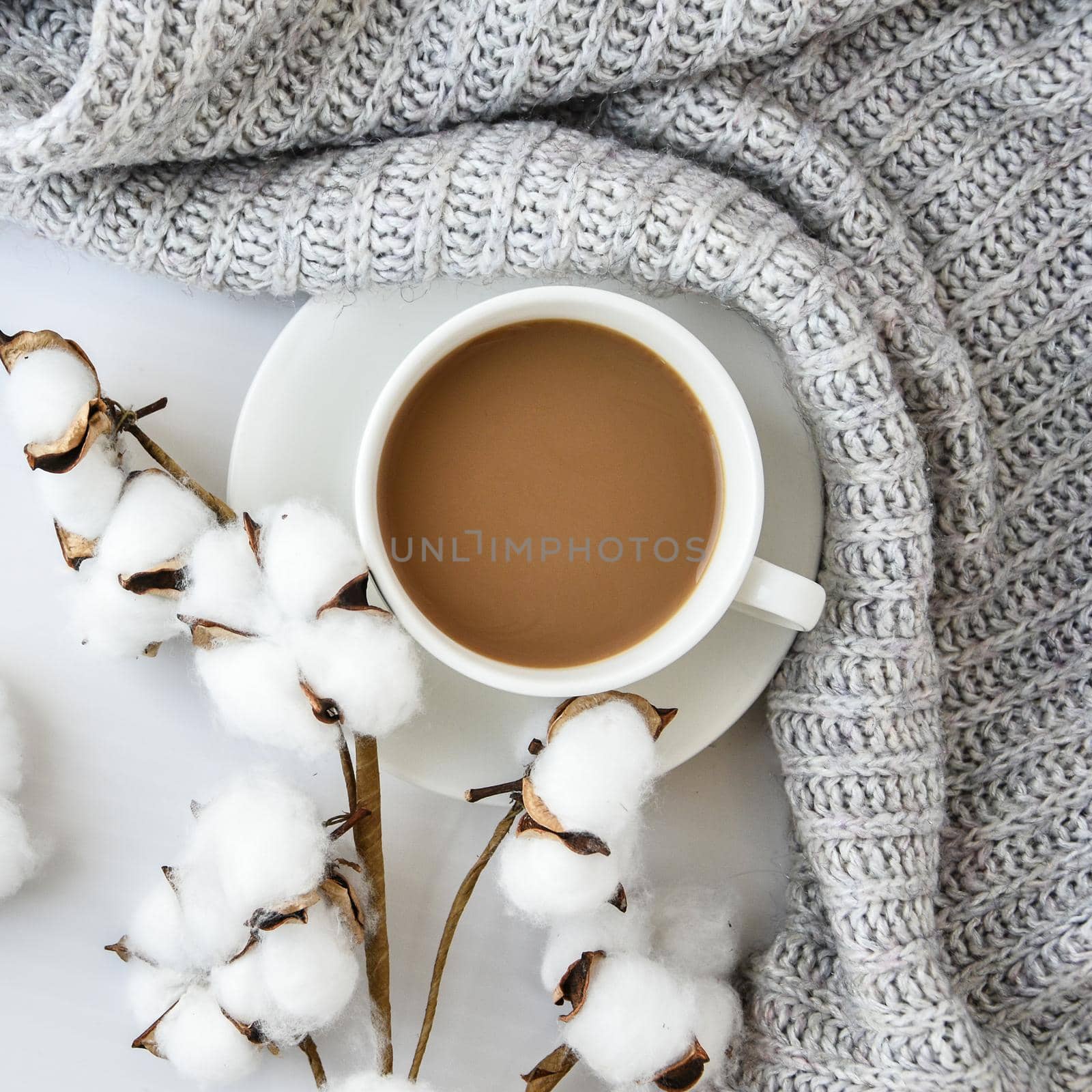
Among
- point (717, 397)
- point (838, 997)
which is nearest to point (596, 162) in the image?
point (717, 397)

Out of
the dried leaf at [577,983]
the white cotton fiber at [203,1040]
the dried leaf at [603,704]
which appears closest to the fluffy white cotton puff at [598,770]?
the dried leaf at [603,704]

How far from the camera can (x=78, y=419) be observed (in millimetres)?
772

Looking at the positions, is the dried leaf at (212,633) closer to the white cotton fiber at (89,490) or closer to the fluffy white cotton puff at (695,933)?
the white cotton fiber at (89,490)

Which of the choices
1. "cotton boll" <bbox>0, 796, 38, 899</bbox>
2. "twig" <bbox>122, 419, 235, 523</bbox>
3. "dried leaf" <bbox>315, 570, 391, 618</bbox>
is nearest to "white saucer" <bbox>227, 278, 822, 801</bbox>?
"twig" <bbox>122, 419, 235, 523</bbox>

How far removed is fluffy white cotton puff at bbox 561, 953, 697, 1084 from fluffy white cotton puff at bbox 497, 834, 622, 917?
0.24 ft

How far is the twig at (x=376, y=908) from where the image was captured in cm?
80

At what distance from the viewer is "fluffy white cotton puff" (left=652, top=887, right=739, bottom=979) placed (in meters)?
0.90

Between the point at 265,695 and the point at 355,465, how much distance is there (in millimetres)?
218

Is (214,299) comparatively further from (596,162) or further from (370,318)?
(596,162)

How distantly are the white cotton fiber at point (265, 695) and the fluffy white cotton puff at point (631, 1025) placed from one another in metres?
0.30

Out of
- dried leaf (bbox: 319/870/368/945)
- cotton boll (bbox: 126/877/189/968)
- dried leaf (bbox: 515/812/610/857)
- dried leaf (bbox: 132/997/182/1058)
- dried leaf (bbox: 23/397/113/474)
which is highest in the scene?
dried leaf (bbox: 23/397/113/474)

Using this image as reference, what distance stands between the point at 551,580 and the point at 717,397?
0.19m

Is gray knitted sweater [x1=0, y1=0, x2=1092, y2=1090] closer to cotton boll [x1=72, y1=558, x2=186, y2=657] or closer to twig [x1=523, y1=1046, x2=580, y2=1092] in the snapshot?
twig [x1=523, y1=1046, x2=580, y2=1092]

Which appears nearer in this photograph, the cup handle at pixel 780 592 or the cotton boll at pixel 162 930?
the cup handle at pixel 780 592
